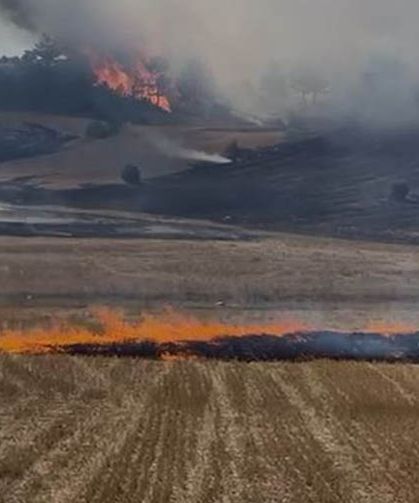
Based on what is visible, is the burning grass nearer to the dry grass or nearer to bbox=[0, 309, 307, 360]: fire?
bbox=[0, 309, 307, 360]: fire

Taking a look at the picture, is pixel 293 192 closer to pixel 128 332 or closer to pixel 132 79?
pixel 132 79

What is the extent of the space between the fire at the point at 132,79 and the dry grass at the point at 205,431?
246 feet

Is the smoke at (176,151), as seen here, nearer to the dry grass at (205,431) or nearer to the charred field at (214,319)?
the charred field at (214,319)

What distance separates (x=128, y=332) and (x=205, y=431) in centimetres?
2536

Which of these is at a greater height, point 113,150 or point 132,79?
point 132,79

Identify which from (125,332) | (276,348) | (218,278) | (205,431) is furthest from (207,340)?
(205,431)

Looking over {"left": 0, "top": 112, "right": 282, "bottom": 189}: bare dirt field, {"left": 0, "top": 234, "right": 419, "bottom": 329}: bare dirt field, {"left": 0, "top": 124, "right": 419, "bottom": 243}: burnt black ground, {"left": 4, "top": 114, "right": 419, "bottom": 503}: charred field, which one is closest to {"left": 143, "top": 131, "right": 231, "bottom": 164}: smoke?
{"left": 0, "top": 112, "right": 282, "bottom": 189}: bare dirt field

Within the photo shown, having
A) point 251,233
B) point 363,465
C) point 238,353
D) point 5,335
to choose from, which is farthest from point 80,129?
point 363,465

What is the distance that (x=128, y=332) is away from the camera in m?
56.9

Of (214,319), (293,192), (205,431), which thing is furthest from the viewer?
(293,192)

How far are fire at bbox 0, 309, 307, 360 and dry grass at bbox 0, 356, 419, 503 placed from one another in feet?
20.5

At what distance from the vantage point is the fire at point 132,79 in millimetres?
116188

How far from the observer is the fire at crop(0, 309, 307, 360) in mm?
51781

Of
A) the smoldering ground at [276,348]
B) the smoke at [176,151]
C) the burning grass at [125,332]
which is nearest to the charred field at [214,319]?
the smoldering ground at [276,348]
